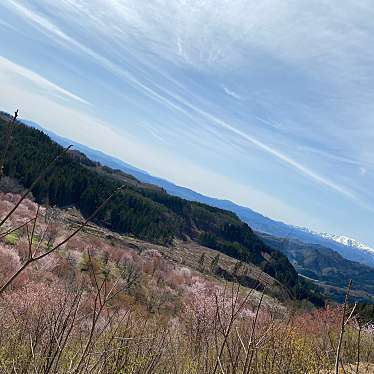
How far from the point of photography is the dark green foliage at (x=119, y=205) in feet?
298

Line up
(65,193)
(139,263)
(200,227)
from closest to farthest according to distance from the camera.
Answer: (139,263), (65,193), (200,227)

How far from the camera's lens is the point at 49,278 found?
1243 inches

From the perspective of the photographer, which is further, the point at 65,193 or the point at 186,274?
the point at 65,193

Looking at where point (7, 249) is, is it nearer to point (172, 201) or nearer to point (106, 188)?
point (106, 188)

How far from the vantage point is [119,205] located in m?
112

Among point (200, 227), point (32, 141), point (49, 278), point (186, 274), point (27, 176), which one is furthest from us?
point (200, 227)

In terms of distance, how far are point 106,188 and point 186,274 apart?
2372 inches

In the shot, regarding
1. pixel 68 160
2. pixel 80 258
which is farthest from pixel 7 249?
pixel 68 160

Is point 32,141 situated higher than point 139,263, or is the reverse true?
point 32,141

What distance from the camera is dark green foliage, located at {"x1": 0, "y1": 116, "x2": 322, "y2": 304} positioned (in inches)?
3573

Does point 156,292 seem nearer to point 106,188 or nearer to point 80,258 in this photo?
point 80,258

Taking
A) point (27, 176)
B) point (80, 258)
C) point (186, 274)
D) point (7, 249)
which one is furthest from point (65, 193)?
point (7, 249)

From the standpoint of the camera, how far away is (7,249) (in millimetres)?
33188

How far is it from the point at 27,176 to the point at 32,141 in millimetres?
31232
